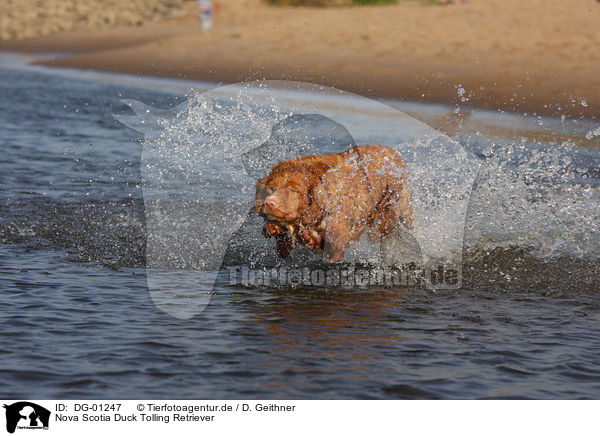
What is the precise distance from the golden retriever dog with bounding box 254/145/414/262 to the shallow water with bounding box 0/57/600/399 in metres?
0.66

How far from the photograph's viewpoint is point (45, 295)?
8391mm

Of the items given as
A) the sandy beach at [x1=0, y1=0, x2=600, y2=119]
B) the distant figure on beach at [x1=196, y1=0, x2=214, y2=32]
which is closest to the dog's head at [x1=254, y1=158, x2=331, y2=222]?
the sandy beach at [x1=0, y1=0, x2=600, y2=119]

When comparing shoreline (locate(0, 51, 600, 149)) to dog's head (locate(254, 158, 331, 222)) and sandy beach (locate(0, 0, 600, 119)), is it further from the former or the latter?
dog's head (locate(254, 158, 331, 222))

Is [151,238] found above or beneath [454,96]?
beneath

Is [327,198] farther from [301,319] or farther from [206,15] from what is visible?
[206,15]

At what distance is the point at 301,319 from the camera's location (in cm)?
797

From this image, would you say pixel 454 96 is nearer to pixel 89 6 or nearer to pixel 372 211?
pixel 372 211

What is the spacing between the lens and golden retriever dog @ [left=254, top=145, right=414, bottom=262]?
8.38 meters
